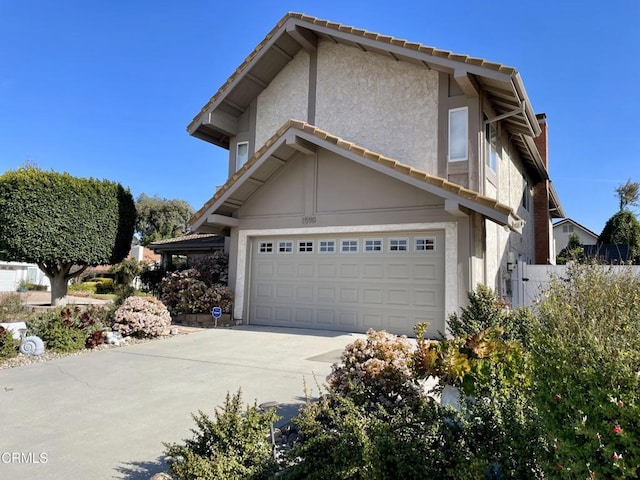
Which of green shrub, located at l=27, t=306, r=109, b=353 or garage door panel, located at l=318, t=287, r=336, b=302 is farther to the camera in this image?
garage door panel, located at l=318, t=287, r=336, b=302

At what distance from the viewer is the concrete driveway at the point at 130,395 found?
414 cm

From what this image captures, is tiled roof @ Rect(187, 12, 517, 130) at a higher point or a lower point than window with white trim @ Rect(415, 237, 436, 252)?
higher

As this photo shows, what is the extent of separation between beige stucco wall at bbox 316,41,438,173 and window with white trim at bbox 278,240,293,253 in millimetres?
3683

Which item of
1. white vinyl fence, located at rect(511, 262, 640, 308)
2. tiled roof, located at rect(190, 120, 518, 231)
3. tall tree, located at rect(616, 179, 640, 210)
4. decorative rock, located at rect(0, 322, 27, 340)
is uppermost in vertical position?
tall tree, located at rect(616, 179, 640, 210)

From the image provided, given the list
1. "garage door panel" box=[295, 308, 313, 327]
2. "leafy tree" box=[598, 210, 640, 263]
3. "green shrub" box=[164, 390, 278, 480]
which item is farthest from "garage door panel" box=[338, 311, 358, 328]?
"leafy tree" box=[598, 210, 640, 263]

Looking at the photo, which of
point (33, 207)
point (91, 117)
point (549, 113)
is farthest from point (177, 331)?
point (91, 117)

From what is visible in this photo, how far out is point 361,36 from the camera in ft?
39.8

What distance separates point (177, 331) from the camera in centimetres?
1166

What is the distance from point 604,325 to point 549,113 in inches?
673

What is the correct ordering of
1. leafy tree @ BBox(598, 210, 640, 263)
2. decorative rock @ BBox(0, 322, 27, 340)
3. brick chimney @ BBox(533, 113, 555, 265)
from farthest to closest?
leafy tree @ BBox(598, 210, 640, 263) < brick chimney @ BBox(533, 113, 555, 265) < decorative rock @ BBox(0, 322, 27, 340)

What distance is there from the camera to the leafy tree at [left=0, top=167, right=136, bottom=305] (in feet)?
48.7

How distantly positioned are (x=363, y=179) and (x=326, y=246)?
2225 mm

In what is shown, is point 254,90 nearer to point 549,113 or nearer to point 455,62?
point 455,62

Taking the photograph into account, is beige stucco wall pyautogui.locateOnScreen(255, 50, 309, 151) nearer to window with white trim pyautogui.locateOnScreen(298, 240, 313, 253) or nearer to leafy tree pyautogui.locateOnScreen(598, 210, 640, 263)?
window with white trim pyautogui.locateOnScreen(298, 240, 313, 253)
